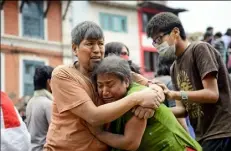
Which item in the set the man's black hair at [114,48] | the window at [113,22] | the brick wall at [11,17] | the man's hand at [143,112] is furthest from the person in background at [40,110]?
the window at [113,22]

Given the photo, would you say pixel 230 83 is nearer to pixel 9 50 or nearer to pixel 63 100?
pixel 63 100

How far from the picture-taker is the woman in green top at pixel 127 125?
9.32 ft

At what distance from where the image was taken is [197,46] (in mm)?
3629

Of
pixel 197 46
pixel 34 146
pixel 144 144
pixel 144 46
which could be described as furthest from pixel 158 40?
pixel 144 46

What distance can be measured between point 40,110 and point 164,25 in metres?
2.07

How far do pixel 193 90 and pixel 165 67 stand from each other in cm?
139

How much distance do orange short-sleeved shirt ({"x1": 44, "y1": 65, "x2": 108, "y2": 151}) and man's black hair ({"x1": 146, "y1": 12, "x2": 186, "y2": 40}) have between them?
0.94 metres

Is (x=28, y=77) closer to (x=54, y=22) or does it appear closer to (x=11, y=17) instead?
(x=11, y=17)

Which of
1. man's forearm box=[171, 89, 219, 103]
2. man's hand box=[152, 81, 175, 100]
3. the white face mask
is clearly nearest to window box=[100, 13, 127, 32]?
the white face mask

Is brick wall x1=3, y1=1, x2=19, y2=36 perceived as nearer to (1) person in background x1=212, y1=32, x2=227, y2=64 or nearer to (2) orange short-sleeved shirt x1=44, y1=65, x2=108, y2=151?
(1) person in background x1=212, y1=32, x2=227, y2=64

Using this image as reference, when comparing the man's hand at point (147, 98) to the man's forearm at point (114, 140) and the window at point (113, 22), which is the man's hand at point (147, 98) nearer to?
the man's forearm at point (114, 140)

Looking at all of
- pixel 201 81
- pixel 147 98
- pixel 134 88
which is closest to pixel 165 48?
pixel 201 81

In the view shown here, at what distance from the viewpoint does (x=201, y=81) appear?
3.68 meters

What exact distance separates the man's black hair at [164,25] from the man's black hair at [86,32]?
2.56 feet
